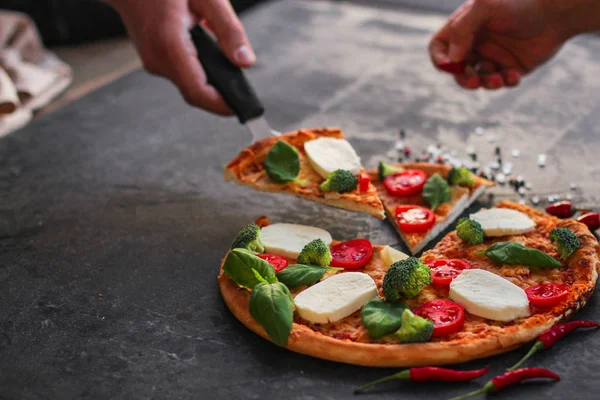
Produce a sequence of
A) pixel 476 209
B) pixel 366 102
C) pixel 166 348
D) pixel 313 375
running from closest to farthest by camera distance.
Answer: pixel 313 375, pixel 166 348, pixel 476 209, pixel 366 102

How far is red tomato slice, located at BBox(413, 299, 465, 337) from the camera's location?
3.67 meters

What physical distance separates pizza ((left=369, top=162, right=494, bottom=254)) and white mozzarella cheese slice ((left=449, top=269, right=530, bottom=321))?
0.77 m

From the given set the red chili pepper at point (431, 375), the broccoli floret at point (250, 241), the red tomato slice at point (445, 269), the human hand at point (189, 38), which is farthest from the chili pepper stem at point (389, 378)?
the human hand at point (189, 38)

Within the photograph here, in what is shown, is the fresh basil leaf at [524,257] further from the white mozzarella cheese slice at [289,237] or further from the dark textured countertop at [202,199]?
the white mozzarella cheese slice at [289,237]

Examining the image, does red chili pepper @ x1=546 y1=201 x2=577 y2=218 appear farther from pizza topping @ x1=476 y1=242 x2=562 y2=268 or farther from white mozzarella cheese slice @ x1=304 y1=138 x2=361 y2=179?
white mozzarella cheese slice @ x1=304 y1=138 x2=361 y2=179

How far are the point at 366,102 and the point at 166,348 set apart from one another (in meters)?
3.68

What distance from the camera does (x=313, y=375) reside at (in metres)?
3.64

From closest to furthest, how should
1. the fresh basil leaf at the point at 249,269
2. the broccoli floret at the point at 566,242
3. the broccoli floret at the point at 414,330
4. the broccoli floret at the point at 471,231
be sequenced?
the broccoli floret at the point at 414,330 → the fresh basil leaf at the point at 249,269 → the broccoli floret at the point at 566,242 → the broccoli floret at the point at 471,231

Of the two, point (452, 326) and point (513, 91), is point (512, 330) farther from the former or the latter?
point (513, 91)

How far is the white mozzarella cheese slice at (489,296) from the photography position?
147 inches

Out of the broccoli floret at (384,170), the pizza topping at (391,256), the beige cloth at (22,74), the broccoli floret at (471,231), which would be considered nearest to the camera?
the pizza topping at (391,256)

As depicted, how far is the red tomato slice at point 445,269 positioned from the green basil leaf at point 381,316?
32 cm

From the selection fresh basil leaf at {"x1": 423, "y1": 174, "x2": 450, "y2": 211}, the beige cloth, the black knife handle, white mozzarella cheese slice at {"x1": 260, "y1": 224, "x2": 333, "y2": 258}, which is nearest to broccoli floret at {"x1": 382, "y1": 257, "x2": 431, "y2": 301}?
white mozzarella cheese slice at {"x1": 260, "y1": 224, "x2": 333, "y2": 258}

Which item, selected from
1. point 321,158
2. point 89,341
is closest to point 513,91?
point 321,158
